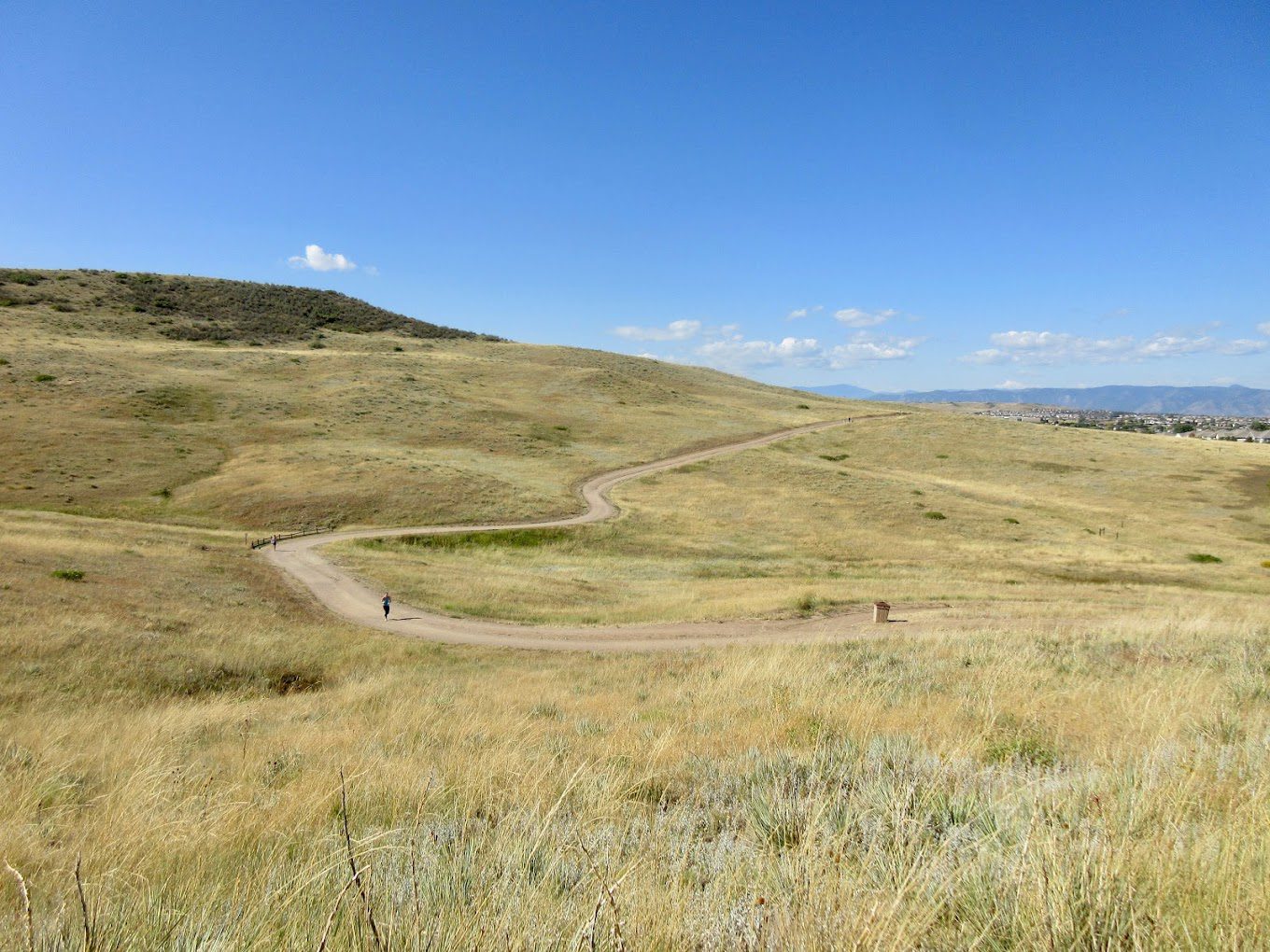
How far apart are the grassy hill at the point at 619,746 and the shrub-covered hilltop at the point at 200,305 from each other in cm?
7260

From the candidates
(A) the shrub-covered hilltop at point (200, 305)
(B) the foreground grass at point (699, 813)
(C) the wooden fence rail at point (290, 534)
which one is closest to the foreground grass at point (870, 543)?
(C) the wooden fence rail at point (290, 534)

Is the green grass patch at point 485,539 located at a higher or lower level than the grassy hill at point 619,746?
lower

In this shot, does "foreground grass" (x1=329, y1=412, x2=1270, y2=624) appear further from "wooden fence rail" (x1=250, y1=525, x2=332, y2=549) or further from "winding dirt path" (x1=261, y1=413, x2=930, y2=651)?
"wooden fence rail" (x1=250, y1=525, x2=332, y2=549)

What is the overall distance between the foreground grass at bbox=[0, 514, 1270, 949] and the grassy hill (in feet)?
0.09

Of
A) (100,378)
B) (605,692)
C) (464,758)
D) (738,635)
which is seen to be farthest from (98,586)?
(100,378)

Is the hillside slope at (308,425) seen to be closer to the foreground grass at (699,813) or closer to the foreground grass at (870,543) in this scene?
the foreground grass at (870,543)

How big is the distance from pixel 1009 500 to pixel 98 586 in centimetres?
5945

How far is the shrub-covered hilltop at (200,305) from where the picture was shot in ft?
329

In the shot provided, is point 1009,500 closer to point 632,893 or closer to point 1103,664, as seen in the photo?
point 1103,664

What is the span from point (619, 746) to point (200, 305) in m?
141

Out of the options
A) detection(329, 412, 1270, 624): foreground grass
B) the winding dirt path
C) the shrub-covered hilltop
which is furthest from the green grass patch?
the shrub-covered hilltop

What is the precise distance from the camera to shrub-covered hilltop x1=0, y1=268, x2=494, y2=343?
3952 inches

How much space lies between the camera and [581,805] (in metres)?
4.08

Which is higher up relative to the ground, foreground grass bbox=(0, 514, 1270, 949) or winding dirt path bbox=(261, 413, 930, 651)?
foreground grass bbox=(0, 514, 1270, 949)
